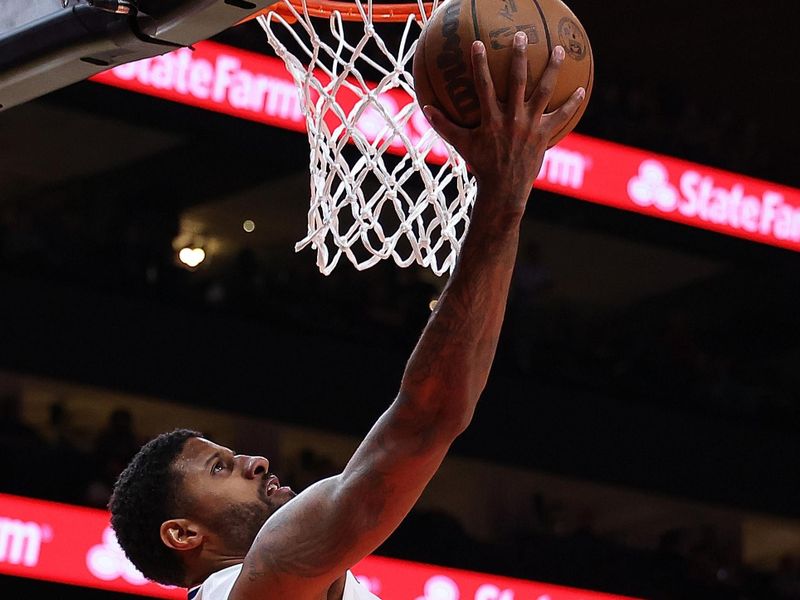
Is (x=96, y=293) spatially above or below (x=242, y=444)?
Answer: above

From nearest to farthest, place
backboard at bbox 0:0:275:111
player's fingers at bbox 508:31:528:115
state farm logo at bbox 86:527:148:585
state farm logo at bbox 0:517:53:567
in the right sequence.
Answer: player's fingers at bbox 508:31:528:115, backboard at bbox 0:0:275:111, state farm logo at bbox 0:517:53:567, state farm logo at bbox 86:527:148:585

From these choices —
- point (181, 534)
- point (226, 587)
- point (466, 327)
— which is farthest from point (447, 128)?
point (181, 534)

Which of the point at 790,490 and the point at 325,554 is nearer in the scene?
the point at 325,554

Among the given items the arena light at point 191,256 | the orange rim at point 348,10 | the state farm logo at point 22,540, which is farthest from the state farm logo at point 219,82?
the orange rim at point 348,10

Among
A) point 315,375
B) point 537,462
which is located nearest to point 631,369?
point 537,462

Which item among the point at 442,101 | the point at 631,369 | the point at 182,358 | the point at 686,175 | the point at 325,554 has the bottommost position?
the point at 325,554

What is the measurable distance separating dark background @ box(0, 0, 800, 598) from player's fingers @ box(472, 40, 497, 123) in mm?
6836

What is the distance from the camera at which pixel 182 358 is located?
29.5ft

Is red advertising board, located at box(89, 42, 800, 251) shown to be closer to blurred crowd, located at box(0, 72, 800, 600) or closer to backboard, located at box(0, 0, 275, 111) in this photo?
blurred crowd, located at box(0, 72, 800, 600)

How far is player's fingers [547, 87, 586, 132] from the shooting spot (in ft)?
6.15

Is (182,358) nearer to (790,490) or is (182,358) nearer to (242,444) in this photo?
(242,444)

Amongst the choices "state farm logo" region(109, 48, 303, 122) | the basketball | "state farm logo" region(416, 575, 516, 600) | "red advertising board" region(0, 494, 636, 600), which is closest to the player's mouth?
the basketball

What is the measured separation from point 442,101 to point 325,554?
644 mm

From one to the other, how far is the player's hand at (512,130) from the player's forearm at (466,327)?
28mm
